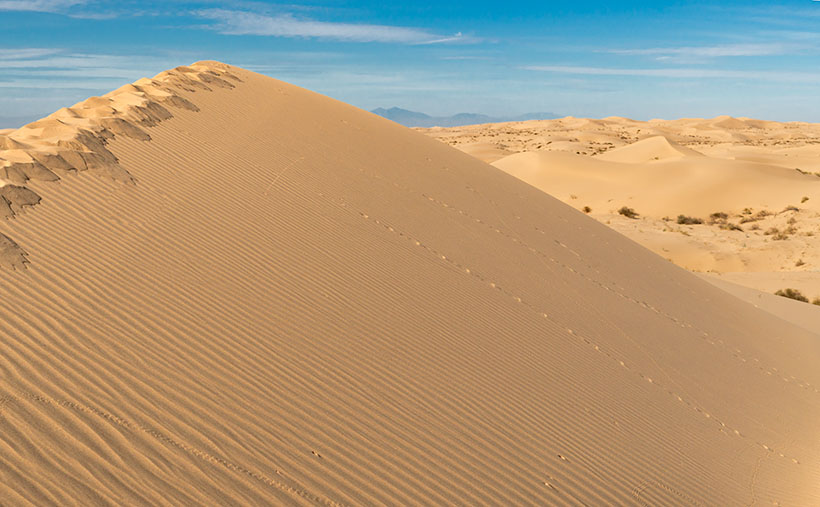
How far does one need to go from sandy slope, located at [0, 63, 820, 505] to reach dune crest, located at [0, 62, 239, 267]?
0.06 m

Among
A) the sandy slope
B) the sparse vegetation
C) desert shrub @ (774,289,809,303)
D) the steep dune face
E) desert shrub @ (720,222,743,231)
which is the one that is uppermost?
the sandy slope

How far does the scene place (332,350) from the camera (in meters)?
5.79

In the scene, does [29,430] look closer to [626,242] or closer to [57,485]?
[57,485]

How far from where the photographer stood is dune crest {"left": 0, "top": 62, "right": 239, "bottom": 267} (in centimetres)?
661

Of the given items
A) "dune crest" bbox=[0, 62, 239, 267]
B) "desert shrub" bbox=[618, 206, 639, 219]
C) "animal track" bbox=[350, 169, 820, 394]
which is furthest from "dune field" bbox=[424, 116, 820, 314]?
"dune crest" bbox=[0, 62, 239, 267]

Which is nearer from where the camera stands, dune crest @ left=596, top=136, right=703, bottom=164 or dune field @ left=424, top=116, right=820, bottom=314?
dune field @ left=424, top=116, right=820, bottom=314

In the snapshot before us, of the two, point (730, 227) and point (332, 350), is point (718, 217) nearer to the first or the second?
point (730, 227)

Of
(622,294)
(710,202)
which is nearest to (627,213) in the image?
(710,202)

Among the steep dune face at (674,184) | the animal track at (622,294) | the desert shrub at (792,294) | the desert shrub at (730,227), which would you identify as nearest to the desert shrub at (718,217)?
the steep dune face at (674,184)

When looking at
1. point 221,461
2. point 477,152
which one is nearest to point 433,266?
point 221,461

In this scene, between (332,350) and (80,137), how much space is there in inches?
191

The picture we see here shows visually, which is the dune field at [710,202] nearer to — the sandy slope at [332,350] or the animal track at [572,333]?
the sandy slope at [332,350]

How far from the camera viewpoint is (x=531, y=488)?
196 inches

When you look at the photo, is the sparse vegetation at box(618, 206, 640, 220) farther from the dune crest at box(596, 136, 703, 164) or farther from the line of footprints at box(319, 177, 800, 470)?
the line of footprints at box(319, 177, 800, 470)
